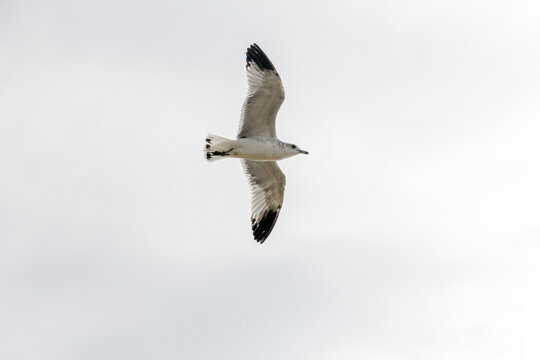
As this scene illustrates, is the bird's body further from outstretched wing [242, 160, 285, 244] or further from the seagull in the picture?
outstretched wing [242, 160, 285, 244]

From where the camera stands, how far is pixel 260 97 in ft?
61.9

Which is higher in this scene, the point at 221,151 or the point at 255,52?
the point at 255,52

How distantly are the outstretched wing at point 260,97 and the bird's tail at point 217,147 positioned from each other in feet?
1.16

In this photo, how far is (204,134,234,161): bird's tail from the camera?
1903cm

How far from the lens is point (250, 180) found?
20328 millimetres

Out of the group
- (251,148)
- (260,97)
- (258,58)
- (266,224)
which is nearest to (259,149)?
(251,148)

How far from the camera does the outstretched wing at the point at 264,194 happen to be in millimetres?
20156

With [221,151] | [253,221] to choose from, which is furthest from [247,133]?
[253,221]

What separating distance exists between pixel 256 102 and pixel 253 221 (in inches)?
104

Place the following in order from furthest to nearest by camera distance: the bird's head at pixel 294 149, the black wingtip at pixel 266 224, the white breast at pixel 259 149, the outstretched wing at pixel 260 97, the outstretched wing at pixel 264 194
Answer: the black wingtip at pixel 266 224, the outstretched wing at pixel 264 194, the bird's head at pixel 294 149, the white breast at pixel 259 149, the outstretched wing at pixel 260 97

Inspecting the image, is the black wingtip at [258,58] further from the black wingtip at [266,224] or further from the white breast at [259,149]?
the black wingtip at [266,224]

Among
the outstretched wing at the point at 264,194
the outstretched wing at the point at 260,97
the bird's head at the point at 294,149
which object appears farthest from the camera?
the outstretched wing at the point at 264,194

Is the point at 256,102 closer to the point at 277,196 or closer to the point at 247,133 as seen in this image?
the point at 247,133

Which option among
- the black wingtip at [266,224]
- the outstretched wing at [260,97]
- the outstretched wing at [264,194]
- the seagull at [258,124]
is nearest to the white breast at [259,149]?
the seagull at [258,124]
